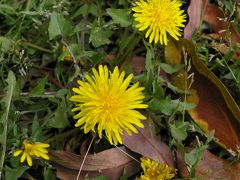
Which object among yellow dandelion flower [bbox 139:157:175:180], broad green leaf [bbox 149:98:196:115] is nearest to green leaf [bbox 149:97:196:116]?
broad green leaf [bbox 149:98:196:115]

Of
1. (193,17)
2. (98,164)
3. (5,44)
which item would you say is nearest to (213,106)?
Result: (193,17)

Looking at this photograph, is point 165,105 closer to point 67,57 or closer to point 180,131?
point 180,131

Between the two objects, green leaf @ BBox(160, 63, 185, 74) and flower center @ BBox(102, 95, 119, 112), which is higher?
green leaf @ BBox(160, 63, 185, 74)

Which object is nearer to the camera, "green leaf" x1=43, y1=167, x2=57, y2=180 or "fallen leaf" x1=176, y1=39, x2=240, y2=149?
"green leaf" x1=43, y1=167, x2=57, y2=180

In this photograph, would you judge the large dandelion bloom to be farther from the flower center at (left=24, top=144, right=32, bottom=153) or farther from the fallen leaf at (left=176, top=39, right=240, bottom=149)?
the fallen leaf at (left=176, top=39, right=240, bottom=149)

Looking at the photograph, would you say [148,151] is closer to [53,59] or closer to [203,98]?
[203,98]

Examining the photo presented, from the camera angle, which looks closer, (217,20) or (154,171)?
(154,171)

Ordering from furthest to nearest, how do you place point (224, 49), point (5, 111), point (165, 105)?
point (224, 49) < point (165, 105) < point (5, 111)
